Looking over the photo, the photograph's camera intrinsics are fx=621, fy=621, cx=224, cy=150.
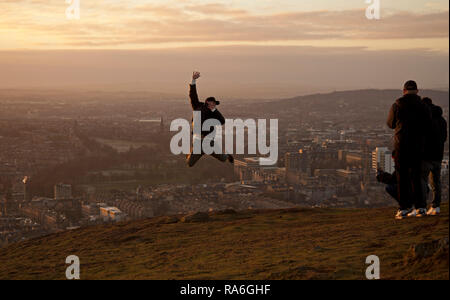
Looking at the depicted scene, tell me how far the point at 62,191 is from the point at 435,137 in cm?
2259

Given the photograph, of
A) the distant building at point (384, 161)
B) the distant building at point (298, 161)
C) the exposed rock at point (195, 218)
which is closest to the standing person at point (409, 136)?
the distant building at point (384, 161)

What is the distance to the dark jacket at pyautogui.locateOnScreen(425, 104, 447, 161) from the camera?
960 centimetres

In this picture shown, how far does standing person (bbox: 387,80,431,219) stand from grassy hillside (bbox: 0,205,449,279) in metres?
0.60

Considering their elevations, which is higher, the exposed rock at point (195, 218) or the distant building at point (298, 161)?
the exposed rock at point (195, 218)

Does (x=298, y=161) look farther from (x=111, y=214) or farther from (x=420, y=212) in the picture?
(x=420, y=212)

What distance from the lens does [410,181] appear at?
979 centimetres

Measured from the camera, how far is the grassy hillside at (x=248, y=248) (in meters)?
7.53

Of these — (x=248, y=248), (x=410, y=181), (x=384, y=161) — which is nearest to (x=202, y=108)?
(x=248, y=248)

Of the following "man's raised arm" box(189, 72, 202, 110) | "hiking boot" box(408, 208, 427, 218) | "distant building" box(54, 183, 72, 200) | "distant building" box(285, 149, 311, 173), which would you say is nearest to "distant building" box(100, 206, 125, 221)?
"distant building" box(54, 183, 72, 200)

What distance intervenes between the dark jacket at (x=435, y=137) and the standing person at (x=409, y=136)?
0.15 meters

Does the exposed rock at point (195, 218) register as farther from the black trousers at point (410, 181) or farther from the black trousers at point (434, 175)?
the black trousers at point (434, 175)

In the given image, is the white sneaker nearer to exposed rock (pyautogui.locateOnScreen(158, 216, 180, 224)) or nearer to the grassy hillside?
the grassy hillside

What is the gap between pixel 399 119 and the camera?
9508 mm
